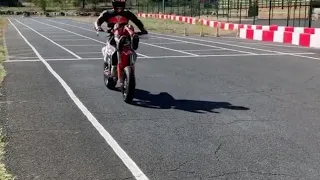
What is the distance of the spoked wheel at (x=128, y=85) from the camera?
313 inches

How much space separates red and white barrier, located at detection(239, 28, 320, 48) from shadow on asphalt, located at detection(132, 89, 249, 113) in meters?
12.4

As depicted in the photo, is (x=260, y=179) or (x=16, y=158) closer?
(x=260, y=179)

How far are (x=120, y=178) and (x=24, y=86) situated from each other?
5.76 meters

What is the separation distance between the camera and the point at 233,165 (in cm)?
489

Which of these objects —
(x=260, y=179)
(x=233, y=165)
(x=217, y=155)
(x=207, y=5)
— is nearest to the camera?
(x=260, y=179)

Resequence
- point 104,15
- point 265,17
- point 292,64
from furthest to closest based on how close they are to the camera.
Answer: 1. point 265,17
2. point 292,64
3. point 104,15

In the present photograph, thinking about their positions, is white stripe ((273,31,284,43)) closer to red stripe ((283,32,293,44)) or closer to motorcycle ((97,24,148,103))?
red stripe ((283,32,293,44))

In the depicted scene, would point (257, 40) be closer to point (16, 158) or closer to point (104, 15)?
point (104, 15)

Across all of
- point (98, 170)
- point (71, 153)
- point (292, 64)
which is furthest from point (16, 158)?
point (292, 64)

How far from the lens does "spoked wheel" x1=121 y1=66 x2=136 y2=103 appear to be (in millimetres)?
7949

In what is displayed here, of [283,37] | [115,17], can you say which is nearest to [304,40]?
[283,37]

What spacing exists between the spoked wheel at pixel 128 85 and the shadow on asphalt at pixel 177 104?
14 centimetres

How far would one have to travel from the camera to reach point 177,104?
795 cm

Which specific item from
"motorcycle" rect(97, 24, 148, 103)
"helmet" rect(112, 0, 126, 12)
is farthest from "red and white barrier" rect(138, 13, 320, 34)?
"motorcycle" rect(97, 24, 148, 103)
